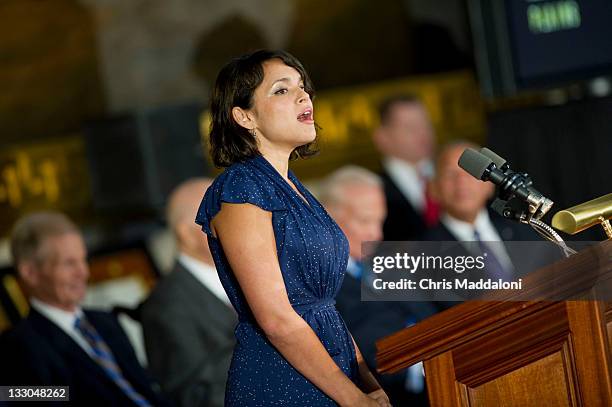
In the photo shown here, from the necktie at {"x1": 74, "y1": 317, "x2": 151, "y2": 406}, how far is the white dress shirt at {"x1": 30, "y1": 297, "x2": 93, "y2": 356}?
20 millimetres

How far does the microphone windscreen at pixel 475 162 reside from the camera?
8.72 feet

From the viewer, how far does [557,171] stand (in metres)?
5.86

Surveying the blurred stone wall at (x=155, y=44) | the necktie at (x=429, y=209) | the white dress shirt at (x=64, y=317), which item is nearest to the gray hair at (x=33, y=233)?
the white dress shirt at (x=64, y=317)

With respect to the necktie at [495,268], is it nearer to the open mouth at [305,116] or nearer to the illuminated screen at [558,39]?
the open mouth at [305,116]

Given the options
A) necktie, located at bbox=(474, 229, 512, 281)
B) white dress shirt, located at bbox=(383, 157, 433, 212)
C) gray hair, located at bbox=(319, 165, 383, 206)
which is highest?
white dress shirt, located at bbox=(383, 157, 433, 212)

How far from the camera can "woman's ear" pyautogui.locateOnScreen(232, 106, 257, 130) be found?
2.78 m

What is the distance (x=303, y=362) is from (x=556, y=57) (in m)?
3.49

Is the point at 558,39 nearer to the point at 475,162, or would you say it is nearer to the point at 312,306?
the point at 475,162

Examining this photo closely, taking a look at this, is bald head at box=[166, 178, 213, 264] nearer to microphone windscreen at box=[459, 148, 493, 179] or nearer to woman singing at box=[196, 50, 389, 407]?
woman singing at box=[196, 50, 389, 407]

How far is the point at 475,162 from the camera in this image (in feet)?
8.75

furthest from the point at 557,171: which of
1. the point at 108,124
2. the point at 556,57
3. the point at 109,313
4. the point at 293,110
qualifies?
the point at 293,110

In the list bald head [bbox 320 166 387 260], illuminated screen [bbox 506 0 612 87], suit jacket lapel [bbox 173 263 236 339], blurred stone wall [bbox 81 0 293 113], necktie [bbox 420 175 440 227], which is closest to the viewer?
suit jacket lapel [bbox 173 263 236 339]

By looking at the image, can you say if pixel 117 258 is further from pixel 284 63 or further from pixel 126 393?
pixel 284 63

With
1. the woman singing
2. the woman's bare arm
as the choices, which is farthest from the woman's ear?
the woman's bare arm
